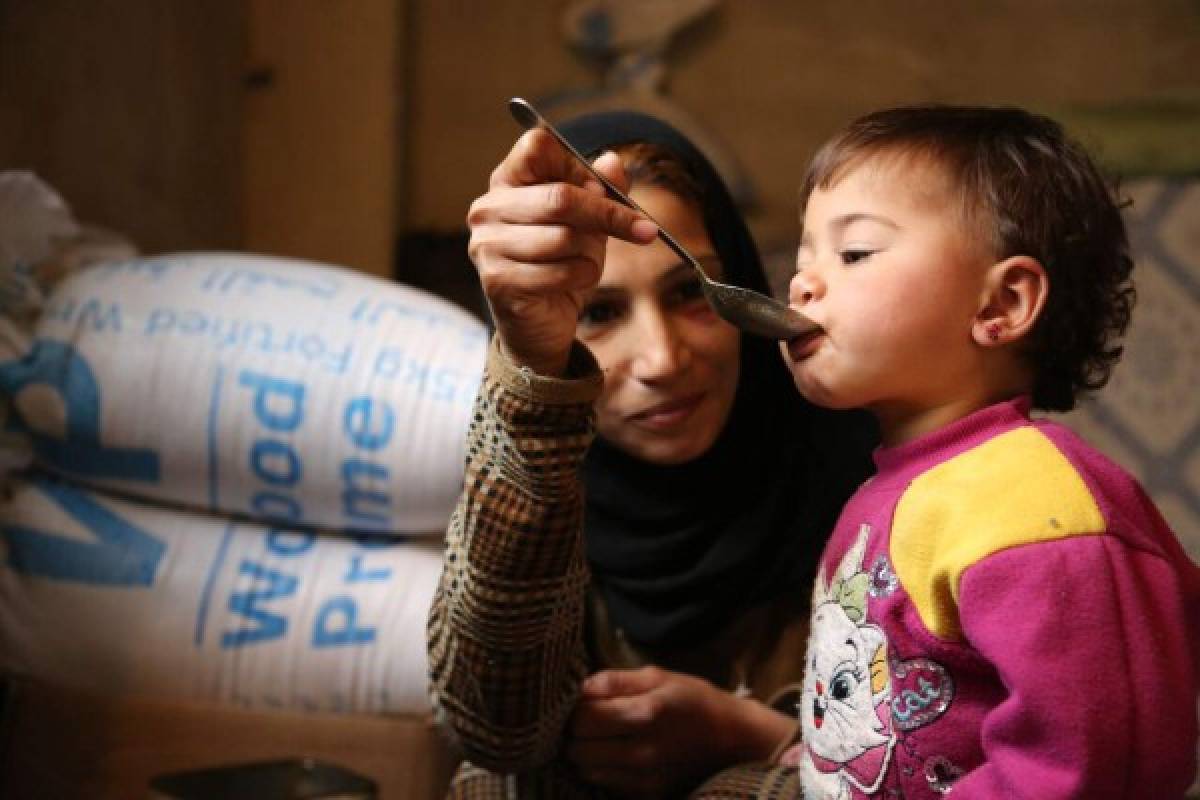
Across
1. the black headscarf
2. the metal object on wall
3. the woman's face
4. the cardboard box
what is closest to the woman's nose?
the woman's face

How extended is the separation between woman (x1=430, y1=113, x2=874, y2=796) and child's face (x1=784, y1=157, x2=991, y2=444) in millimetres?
118

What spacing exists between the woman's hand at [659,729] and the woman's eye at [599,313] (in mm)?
290

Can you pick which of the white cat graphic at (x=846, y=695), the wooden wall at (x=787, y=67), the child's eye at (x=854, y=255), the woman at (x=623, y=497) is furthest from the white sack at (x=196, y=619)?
the wooden wall at (x=787, y=67)

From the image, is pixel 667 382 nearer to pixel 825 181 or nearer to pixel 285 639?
pixel 825 181

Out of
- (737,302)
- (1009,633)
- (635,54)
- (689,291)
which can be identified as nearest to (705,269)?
Answer: (689,291)

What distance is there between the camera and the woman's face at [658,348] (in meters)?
0.94

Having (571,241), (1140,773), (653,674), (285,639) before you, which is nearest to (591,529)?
(653,674)

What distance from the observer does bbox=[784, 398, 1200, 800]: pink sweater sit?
0.57m

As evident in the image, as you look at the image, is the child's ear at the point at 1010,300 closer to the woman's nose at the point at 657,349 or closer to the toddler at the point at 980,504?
the toddler at the point at 980,504

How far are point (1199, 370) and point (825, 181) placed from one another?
42.7 inches

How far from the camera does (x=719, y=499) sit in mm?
1076

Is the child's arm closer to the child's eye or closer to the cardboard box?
the child's eye

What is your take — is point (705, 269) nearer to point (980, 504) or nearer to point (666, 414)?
point (666, 414)

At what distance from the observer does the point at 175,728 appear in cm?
121
